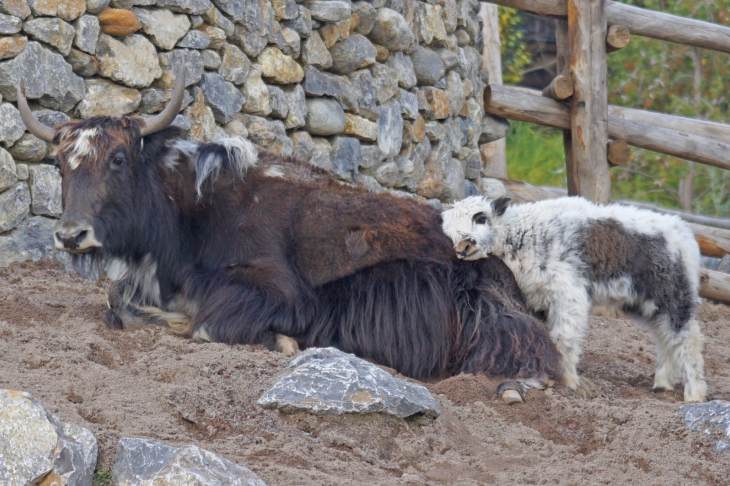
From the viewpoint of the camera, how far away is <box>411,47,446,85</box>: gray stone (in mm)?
9266

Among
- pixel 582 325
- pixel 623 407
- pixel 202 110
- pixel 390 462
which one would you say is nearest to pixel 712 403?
pixel 623 407

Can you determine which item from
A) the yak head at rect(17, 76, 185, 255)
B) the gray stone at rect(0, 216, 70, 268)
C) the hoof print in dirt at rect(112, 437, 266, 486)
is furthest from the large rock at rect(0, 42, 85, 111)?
the hoof print in dirt at rect(112, 437, 266, 486)

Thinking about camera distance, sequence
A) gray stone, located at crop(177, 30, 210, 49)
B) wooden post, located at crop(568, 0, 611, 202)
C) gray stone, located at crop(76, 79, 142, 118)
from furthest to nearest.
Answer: wooden post, located at crop(568, 0, 611, 202) < gray stone, located at crop(177, 30, 210, 49) < gray stone, located at crop(76, 79, 142, 118)

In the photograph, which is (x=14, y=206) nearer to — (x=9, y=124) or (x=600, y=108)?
(x=9, y=124)

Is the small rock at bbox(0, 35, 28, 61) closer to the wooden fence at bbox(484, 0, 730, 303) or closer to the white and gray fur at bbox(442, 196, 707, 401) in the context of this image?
the white and gray fur at bbox(442, 196, 707, 401)

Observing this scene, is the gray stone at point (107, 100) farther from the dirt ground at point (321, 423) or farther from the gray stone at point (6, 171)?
the dirt ground at point (321, 423)

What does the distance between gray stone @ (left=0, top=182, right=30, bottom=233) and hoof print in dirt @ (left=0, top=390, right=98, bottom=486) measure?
2.67m

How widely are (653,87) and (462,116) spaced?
626cm

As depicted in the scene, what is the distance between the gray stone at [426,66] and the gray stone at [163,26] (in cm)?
234

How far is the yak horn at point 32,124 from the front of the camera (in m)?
6.16

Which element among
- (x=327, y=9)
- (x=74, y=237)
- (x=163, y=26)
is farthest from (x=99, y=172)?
(x=327, y=9)

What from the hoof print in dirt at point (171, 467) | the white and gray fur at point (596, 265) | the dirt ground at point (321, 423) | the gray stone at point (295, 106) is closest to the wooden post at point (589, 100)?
the gray stone at point (295, 106)

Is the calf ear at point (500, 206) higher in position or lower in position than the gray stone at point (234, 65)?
lower

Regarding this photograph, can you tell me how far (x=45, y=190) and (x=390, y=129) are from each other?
107 inches
